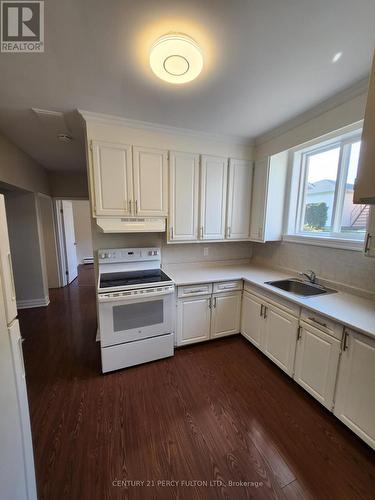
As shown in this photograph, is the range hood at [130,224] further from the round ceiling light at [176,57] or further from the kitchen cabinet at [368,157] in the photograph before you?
the kitchen cabinet at [368,157]

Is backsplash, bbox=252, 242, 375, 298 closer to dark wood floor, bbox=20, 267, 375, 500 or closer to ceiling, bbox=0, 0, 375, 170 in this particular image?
dark wood floor, bbox=20, 267, 375, 500

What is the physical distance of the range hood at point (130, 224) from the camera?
2.19 meters

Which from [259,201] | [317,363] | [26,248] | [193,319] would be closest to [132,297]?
[193,319]

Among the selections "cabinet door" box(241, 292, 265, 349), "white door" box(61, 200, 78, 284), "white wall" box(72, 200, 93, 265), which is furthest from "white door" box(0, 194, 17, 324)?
"white wall" box(72, 200, 93, 265)

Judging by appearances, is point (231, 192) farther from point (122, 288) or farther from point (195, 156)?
point (122, 288)

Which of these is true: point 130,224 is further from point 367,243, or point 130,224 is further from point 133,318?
point 367,243

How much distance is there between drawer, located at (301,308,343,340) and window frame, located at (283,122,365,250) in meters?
0.80

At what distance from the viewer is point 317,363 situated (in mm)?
1681

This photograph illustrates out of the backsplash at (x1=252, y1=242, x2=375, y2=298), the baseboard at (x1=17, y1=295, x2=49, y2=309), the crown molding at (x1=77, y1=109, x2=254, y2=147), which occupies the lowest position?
the baseboard at (x1=17, y1=295, x2=49, y2=309)

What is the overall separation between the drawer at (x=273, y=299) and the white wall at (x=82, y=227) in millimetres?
6144

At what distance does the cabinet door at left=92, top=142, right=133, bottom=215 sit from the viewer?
2.12 meters

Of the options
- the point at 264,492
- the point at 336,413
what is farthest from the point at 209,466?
the point at 336,413

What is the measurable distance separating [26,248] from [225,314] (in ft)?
11.7

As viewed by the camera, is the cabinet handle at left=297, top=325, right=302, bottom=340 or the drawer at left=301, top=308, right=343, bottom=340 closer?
the drawer at left=301, top=308, right=343, bottom=340
